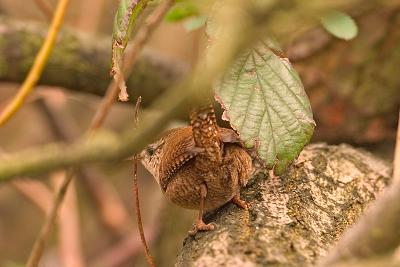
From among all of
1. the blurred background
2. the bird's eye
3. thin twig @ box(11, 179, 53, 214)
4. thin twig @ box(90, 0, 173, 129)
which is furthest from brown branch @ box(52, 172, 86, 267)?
the bird's eye

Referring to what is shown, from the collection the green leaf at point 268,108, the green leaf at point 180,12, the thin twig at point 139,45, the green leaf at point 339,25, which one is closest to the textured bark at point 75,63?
the thin twig at point 139,45

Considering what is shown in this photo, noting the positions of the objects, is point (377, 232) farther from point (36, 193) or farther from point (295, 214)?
point (36, 193)

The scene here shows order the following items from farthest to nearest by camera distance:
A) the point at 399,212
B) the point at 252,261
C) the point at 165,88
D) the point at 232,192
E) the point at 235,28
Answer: the point at 165,88 → the point at 232,192 → the point at 252,261 → the point at 399,212 → the point at 235,28

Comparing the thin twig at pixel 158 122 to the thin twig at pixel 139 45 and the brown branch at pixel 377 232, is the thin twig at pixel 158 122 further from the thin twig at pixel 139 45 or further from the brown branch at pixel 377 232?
the thin twig at pixel 139 45

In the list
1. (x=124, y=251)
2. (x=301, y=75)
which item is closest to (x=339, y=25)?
(x=301, y=75)

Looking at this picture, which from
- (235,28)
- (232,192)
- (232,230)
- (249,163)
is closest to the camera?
(235,28)

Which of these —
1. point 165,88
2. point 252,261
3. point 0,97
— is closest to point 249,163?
point 252,261

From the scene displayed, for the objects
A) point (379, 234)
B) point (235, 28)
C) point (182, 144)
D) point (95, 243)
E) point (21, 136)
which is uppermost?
point (21, 136)

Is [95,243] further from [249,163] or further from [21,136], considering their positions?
[249,163]
